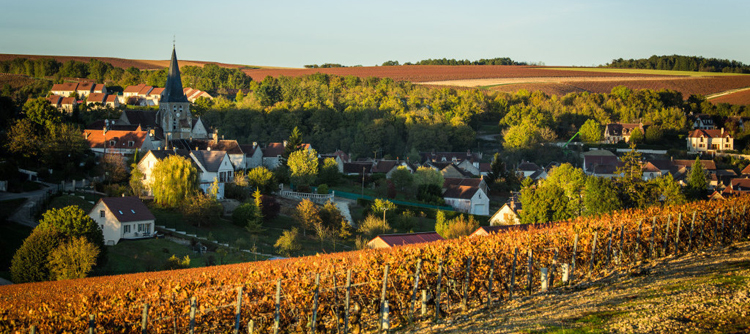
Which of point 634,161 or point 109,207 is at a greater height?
point 634,161

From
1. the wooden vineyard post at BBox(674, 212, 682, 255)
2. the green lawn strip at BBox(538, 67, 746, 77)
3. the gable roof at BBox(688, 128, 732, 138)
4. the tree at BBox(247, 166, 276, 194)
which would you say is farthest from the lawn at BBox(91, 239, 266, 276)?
the green lawn strip at BBox(538, 67, 746, 77)

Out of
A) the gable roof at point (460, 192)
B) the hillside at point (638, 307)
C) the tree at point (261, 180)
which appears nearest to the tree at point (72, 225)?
the tree at point (261, 180)

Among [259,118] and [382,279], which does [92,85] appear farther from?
[382,279]

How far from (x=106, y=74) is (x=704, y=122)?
106459 mm

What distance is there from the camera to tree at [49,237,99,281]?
2848 centimetres

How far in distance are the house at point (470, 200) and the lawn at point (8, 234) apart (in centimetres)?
3676

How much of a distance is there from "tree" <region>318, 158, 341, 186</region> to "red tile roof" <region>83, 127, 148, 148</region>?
55.2 ft

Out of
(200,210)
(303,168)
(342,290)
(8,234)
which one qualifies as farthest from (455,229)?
(342,290)

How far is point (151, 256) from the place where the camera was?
35.4 metres

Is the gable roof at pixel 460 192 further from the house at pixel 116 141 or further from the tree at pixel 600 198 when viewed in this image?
the house at pixel 116 141

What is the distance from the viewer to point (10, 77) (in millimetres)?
108375

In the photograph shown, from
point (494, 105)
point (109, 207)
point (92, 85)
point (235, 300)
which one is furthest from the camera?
point (494, 105)

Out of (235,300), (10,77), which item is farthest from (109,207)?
(10,77)

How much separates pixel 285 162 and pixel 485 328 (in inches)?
2213
